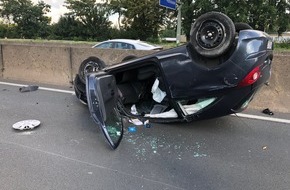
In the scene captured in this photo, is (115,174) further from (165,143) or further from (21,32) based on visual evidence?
(21,32)

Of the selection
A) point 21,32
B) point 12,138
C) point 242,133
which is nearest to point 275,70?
point 242,133

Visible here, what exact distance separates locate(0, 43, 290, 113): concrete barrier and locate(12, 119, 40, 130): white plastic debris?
2558 mm

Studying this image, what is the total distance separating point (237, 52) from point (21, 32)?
4339 centimetres

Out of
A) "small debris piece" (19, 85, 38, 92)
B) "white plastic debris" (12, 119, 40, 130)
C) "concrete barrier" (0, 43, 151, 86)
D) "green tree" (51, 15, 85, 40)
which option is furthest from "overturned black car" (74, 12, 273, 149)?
A: "green tree" (51, 15, 85, 40)

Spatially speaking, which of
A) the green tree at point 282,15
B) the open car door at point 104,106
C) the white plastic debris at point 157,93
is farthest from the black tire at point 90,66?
the green tree at point 282,15

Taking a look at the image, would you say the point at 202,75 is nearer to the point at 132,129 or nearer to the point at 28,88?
the point at 132,129

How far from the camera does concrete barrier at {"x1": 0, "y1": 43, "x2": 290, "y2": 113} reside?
5375mm

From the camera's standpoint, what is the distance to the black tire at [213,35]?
355cm

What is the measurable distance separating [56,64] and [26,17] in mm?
38819

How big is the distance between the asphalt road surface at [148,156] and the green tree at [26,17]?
133ft

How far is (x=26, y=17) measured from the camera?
139 ft

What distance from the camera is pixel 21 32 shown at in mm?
42250

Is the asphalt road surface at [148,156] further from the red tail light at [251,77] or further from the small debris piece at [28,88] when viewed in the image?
the small debris piece at [28,88]

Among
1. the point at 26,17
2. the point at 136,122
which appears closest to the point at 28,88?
the point at 136,122
